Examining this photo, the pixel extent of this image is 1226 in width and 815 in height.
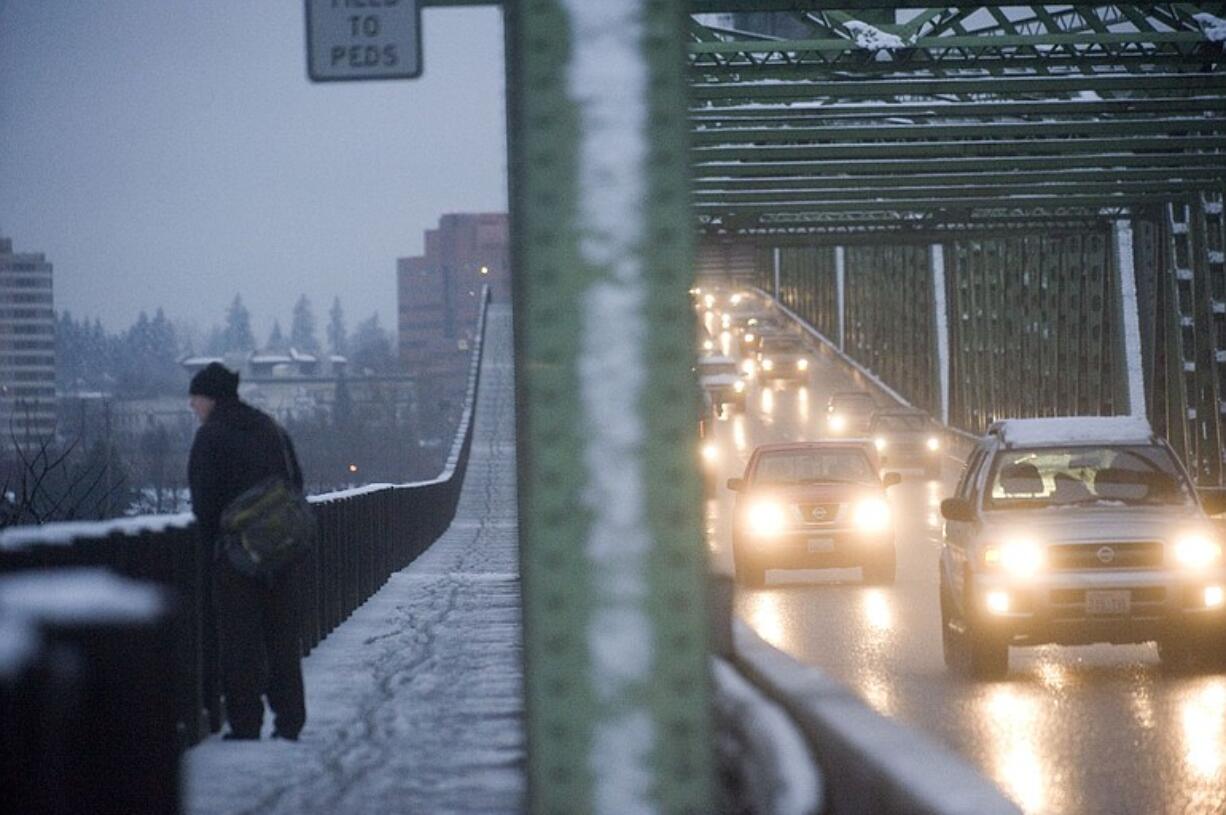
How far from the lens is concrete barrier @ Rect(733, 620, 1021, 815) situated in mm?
5129

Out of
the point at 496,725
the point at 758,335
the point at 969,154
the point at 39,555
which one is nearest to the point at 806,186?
the point at 969,154

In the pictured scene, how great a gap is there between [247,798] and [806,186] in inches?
1639

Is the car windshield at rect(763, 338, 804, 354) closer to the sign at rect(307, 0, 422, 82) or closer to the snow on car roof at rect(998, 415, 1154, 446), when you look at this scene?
the snow on car roof at rect(998, 415, 1154, 446)

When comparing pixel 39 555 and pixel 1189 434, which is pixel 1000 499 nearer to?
pixel 39 555

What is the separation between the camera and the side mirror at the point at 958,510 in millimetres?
16734

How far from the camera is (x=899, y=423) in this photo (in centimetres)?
6150

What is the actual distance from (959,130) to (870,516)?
15192 millimetres

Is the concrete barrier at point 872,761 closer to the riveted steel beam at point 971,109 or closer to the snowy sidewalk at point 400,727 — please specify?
the snowy sidewalk at point 400,727

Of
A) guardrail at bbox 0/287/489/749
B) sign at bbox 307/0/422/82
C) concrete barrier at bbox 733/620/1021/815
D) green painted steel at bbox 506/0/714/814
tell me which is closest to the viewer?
green painted steel at bbox 506/0/714/814

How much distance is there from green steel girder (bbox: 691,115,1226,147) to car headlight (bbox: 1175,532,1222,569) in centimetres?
2364

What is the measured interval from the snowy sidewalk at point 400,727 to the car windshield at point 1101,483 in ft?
11.9

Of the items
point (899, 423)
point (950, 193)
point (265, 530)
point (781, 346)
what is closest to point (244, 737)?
point (265, 530)

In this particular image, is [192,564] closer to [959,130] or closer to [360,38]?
[360,38]

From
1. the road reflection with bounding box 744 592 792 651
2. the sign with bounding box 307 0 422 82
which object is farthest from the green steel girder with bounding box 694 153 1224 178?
the sign with bounding box 307 0 422 82
